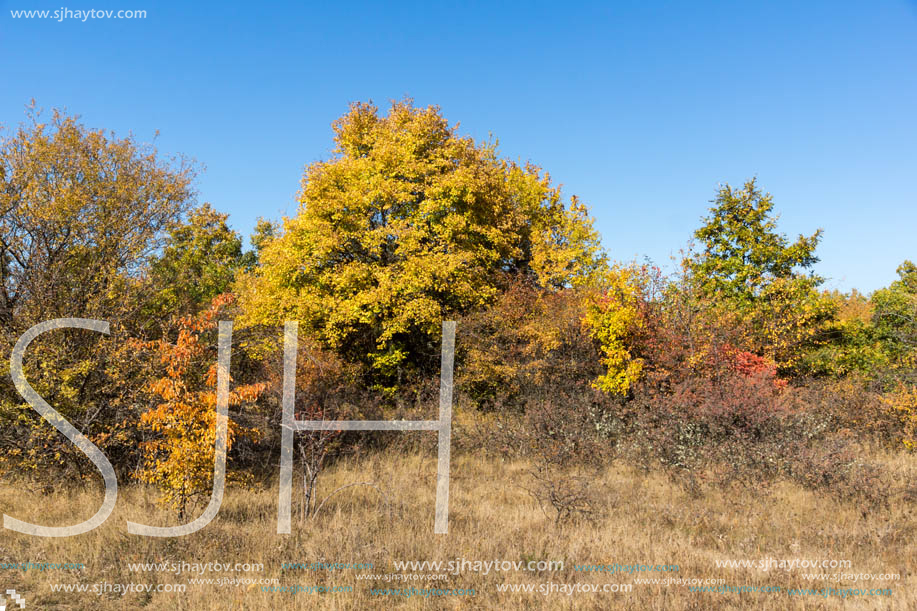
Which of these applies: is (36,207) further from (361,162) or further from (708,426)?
(708,426)

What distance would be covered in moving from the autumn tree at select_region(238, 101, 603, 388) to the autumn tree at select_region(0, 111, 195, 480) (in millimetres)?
4373

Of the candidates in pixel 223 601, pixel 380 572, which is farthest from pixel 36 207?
pixel 380 572

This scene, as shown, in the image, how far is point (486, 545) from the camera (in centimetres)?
764

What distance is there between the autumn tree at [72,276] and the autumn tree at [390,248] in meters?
4.37

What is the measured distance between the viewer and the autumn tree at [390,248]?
17.2 meters

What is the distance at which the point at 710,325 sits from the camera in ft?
51.3

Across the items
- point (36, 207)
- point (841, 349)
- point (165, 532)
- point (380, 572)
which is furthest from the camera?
point (841, 349)

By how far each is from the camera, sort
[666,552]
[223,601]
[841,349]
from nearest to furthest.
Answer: [223,601] < [666,552] < [841,349]

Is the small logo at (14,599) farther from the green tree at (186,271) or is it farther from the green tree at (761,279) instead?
the green tree at (761,279)

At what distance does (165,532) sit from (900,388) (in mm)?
17397

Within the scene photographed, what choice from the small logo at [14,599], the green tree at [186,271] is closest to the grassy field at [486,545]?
the small logo at [14,599]

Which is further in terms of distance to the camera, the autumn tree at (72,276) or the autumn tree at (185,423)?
the autumn tree at (72,276)

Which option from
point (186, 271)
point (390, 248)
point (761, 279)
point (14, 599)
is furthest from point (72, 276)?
point (761, 279)

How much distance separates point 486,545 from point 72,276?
397 inches
